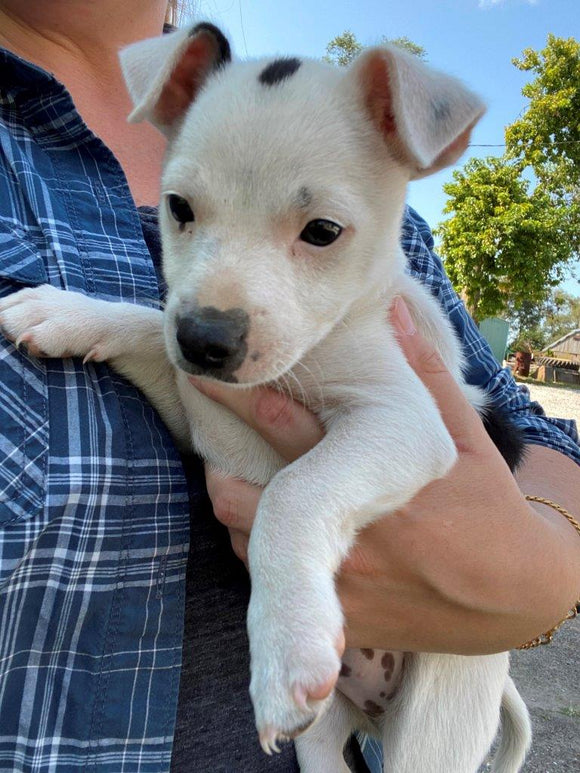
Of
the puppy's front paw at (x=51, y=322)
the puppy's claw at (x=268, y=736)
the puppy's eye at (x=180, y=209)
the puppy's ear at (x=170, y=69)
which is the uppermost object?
the puppy's ear at (x=170, y=69)

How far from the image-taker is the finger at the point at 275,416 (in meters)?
1.55

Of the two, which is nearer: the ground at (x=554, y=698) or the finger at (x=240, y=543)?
the finger at (x=240, y=543)

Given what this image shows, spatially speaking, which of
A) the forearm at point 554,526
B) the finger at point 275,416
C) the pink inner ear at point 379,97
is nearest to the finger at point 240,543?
the finger at point 275,416

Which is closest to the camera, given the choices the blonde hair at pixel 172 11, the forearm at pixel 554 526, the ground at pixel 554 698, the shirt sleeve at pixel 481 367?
the forearm at pixel 554 526

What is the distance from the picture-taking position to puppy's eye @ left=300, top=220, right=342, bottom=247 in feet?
4.78

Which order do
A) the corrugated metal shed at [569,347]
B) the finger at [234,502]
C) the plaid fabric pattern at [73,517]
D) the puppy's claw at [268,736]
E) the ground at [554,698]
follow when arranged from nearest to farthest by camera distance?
the puppy's claw at [268,736], the plaid fabric pattern at [73,517], the finger at [234,502], the ground at [554,698], the corrugated metal shed at [569,347]

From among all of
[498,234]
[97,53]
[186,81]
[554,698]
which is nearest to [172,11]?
[97,53]

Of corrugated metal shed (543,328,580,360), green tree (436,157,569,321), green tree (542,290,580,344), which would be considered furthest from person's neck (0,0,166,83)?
green tree (542,290,580,344)

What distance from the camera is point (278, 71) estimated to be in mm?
1628

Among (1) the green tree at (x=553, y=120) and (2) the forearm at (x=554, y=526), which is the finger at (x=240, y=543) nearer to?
(2) the forearm at (x=554, y=526)

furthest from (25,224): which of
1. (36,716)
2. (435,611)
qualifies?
(435,611)

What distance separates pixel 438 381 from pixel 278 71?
95 centimetres

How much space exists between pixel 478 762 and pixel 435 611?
757mm

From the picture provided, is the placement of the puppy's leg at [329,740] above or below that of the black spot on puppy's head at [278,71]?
below
